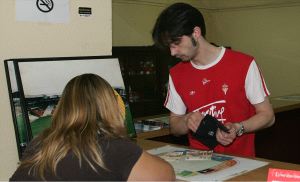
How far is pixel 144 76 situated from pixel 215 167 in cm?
204

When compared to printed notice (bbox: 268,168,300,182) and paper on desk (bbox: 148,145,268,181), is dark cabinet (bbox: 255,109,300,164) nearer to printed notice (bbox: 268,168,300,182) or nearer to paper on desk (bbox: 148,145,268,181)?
paper on desk (bbox: 148,145,268,181)

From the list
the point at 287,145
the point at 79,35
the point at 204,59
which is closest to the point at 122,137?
the point at 204,59

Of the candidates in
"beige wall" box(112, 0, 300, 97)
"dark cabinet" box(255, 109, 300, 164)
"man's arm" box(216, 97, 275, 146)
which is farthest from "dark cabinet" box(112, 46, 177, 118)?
"man's arm" box(216, 97, 275, 146)

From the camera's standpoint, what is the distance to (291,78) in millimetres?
4512

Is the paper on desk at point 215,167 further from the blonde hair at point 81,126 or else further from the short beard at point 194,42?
the short beard at point 194,42

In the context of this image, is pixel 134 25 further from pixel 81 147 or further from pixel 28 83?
pixel 81 147

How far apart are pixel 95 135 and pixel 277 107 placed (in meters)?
2.39

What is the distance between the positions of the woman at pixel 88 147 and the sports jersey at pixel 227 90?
71cm

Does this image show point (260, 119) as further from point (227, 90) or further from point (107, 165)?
point (107, 165)

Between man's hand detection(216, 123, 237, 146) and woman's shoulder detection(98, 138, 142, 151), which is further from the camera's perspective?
man's hand detection(216, 123, 237, 146)

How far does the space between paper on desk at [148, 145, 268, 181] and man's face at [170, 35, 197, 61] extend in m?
0.50

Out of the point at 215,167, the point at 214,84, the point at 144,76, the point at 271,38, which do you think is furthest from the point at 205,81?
the point at 271,38

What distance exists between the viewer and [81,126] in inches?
A: 47.1

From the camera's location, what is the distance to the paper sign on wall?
1856mm
